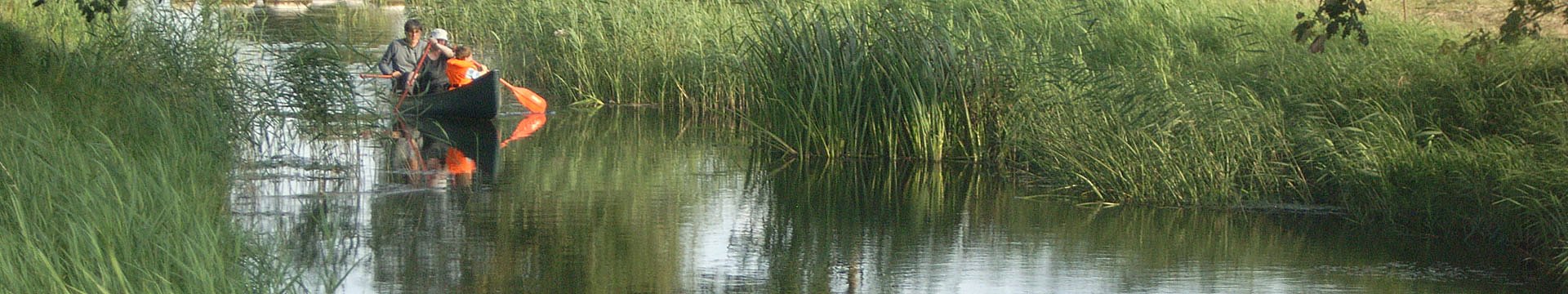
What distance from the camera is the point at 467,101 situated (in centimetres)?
1490

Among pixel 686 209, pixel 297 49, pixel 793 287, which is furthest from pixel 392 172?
pixel 793 287

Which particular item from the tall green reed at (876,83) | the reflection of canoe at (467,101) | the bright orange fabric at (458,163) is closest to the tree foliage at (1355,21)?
the tall green reed at (876,83)

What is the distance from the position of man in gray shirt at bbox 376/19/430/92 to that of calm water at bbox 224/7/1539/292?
7.24ft

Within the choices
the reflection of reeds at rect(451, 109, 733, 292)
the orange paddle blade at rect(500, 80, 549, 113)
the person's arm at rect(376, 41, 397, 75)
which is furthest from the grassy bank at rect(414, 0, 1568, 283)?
the person's arm at rect(376, 41, 397, 75)

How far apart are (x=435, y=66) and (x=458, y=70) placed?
316mm

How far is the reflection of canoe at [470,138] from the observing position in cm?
1225

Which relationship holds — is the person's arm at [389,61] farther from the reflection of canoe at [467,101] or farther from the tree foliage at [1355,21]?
the tree foliage at [1355,21]

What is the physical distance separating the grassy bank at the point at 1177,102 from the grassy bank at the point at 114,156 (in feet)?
12.0

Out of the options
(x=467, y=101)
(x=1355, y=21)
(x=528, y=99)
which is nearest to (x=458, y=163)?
(x=467, y=101)

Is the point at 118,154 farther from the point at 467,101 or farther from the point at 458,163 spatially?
the point at 467,101

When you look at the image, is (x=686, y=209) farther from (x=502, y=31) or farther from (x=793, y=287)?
(x=502, y=31)

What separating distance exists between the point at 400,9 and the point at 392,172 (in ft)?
63.7

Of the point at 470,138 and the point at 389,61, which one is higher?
the point at 389,61

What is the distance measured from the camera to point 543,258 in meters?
8.27
